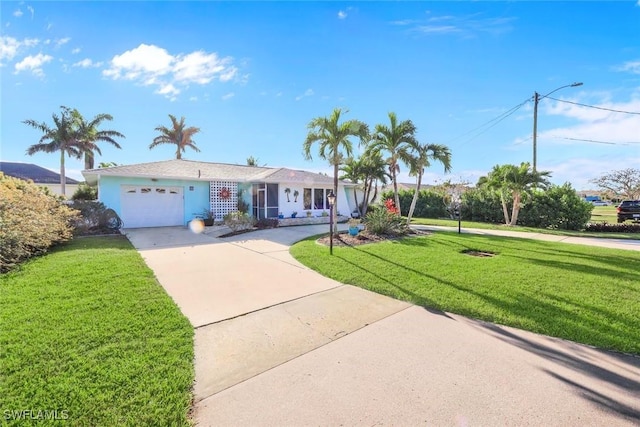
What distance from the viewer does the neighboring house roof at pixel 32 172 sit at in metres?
28.1

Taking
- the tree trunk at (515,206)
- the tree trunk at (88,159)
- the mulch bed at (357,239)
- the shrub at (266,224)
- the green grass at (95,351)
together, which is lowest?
the green grass at (95,351)

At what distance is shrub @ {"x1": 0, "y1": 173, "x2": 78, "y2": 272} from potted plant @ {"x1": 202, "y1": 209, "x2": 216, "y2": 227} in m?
5.70

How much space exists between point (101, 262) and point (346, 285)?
227 inches

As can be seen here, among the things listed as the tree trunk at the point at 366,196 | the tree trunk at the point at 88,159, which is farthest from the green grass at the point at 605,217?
the tree trunk at the point at 88,159

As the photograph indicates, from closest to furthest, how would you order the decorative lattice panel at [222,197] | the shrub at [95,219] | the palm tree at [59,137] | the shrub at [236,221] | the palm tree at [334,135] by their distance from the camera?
1. the palm tree at [334,135]
2. the shrub at [95,219]
3. the shrub at [236,221]
4. the decorative lattice panel at [222,197]
5. the palm tree at [59,137]

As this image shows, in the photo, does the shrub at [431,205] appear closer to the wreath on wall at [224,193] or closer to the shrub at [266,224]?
the shrub at [266,224]

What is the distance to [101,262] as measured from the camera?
21.6 feet

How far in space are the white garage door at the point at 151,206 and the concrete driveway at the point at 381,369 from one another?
38.0 ft

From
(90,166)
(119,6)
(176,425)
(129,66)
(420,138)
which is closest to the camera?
(176,425)

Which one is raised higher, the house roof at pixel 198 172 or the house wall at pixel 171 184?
the house roof at pixel 198 172

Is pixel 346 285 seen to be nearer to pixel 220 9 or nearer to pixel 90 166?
pixel 220 9

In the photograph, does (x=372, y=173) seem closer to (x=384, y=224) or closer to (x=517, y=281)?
(x=384, y=224)

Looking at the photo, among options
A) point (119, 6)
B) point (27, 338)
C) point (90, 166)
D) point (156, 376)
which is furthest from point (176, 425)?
point (90, 166)

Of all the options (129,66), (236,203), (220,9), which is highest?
(220,9)
